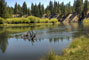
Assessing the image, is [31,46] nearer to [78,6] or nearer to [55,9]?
[78,6]

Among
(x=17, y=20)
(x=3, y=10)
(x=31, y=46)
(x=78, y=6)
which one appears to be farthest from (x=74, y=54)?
(x=78, y=6)

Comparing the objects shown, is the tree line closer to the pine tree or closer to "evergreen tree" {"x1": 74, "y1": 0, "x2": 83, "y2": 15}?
"evergreen tree" {"x1": 74, "y1": 0, "x2": 83, "y2": 15}

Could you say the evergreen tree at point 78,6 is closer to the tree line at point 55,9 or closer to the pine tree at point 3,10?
the tree line at point 55,9

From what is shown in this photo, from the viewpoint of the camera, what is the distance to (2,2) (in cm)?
11294

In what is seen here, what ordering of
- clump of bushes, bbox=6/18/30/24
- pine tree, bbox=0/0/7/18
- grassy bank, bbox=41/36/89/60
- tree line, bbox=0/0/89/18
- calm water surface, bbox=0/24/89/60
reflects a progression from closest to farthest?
grassy bank, bbox=41/36/89/60
calm water surface, bbox=0/24/89/60
clump of bushes, bbox=6/18/30/24
pine tree, bbox=0/0/7/18
tree line, bbox=0/0/89/18

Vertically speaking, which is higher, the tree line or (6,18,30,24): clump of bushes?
the tree line

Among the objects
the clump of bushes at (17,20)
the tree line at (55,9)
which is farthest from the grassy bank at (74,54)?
the tree line at (55,9)

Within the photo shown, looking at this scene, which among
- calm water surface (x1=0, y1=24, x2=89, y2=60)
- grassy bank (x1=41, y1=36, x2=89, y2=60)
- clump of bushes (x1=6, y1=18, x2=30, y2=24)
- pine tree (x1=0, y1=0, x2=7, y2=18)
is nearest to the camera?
grassy bank (x1=41, y1=36, x2=89, y2=60)

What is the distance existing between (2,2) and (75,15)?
85.3 meters

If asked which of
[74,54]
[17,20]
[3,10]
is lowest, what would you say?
[74,54]

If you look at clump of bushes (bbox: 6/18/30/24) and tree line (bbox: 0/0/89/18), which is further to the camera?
tree line (bbox: 0/0/89/18)

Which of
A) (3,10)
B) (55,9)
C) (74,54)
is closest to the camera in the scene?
(74,54)

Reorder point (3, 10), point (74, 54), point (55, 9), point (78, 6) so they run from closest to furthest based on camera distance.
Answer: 1. point (74, 54)
2. point (3, 10)
3. point (78, 6)
4. point (55, 9)

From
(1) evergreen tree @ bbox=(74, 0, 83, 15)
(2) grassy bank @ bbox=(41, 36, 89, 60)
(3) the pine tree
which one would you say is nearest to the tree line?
(1) evergreen tree @ bbox=(74, 0, 83, 15)
